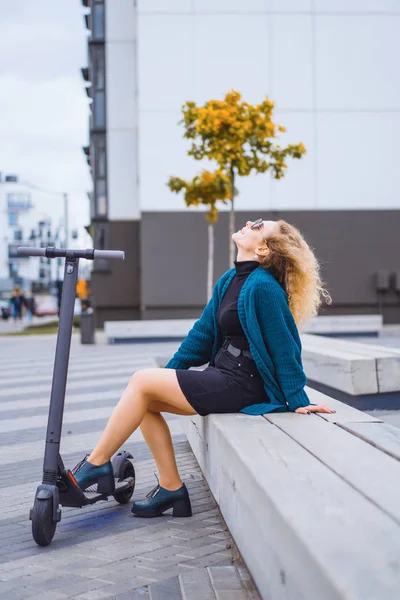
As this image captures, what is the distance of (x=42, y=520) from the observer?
359 cm

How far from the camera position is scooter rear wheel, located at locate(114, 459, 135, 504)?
14.1ft

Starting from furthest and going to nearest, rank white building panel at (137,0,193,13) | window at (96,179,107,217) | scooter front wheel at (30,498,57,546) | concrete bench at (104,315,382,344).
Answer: window at (96,179,107,217) → white building panel at (137,0,193,13) → concrete bench at (104,315,382,344) → scooter front wheel at (30,498,57,546)

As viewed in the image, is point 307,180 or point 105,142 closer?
point 307,180

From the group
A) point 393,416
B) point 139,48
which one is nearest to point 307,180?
point 139,48

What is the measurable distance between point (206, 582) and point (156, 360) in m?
7.99

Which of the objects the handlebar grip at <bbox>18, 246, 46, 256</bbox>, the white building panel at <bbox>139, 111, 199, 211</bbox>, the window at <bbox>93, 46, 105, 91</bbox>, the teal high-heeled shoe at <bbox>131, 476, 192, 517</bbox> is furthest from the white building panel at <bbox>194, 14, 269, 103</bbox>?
the teal high-heeled shoe at <bbox>131, 476, 192, 517</bbox>

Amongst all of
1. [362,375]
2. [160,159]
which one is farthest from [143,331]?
[362,375]

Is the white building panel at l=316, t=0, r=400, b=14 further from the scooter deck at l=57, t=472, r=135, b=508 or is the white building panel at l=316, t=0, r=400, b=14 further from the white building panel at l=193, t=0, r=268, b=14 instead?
the scooter deck at l=57, t=472, r=135, b=508

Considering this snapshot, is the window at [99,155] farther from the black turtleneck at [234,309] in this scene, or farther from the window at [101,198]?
the black turtleneck at [234,309]

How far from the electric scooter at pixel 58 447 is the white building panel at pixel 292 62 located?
2145 cm

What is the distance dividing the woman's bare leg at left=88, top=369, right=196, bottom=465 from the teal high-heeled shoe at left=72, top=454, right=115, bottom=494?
0.03 meters

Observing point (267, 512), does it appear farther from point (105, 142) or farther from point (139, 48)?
point (105, 142)

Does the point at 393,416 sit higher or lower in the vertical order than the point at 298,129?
lower

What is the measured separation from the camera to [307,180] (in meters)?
24.3
